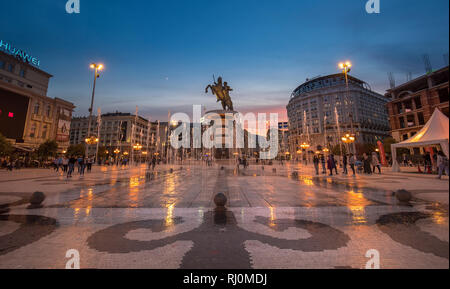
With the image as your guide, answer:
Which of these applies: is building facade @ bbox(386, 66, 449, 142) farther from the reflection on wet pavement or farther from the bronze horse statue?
the reflection on wet pavement

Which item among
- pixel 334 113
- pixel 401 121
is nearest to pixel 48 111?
pixel 401 121

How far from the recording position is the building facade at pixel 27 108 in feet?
134

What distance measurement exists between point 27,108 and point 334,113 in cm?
10226

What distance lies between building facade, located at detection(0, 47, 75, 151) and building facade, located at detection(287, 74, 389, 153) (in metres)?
84.2

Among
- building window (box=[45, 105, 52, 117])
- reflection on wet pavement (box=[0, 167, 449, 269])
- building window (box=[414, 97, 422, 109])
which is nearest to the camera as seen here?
reflection on wet pavement (box=[0, 167, 449, 269])

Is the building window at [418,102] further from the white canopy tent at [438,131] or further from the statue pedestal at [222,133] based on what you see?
the white canopy tent at [438,131]

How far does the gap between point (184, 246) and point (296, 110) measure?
335 feet

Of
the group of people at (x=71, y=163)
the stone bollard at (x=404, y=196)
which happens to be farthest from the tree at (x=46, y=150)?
the stone bollard at (x=404, y=196)

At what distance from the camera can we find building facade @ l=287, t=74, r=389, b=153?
8081cm

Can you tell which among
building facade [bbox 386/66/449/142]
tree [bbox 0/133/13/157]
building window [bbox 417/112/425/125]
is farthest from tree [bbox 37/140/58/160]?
building window [bbox 417/112/425/125]

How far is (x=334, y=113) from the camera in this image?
8125 centimetres

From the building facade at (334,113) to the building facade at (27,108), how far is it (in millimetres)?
84202

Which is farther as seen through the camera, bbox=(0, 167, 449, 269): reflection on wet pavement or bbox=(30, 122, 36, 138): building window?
bbox=(30, 122, 36, 138): building window
